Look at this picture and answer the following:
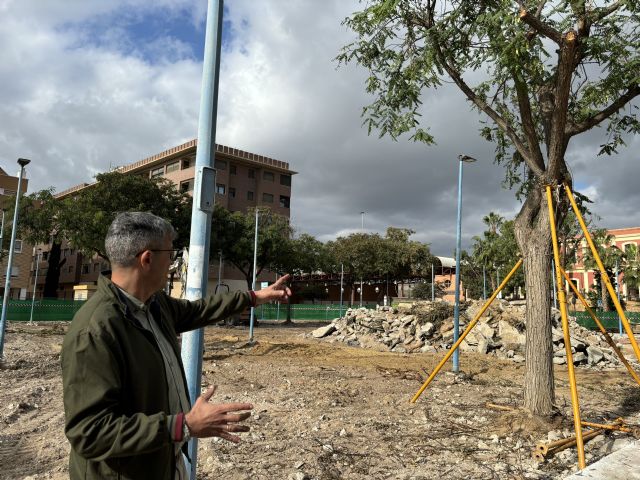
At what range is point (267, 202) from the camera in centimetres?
5416

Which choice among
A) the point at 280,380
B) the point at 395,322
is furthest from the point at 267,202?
the point at 280,380

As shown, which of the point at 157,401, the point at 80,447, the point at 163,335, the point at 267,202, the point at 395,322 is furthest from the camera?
the point at 267,202

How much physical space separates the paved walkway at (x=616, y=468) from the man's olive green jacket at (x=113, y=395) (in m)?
2.77

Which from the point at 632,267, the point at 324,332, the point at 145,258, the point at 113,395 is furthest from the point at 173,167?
the point at 113,395

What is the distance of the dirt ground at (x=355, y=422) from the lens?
5051 millimetres

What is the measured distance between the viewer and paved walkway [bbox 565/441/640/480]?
337 centimetres

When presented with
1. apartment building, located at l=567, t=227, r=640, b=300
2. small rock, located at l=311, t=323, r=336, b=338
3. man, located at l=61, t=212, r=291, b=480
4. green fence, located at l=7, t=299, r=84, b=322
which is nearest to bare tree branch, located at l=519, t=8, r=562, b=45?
man, located at l=61, t=212, r=291, b=480

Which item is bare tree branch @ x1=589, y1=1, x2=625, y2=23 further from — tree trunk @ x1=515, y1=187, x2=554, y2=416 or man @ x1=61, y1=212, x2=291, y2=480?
man @ x1=61, y1=212, x2=291, y2=480

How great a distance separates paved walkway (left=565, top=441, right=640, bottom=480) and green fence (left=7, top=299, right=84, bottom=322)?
28.2m

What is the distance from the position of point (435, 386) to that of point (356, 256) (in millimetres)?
37051

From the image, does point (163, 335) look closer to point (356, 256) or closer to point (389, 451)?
point (389, 451)

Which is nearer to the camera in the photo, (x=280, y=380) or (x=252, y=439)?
(x=252, y=439)

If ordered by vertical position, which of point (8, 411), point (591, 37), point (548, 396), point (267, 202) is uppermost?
point (267, 202)

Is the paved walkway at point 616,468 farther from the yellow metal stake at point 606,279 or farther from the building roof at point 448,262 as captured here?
the building roof at point 448,262
